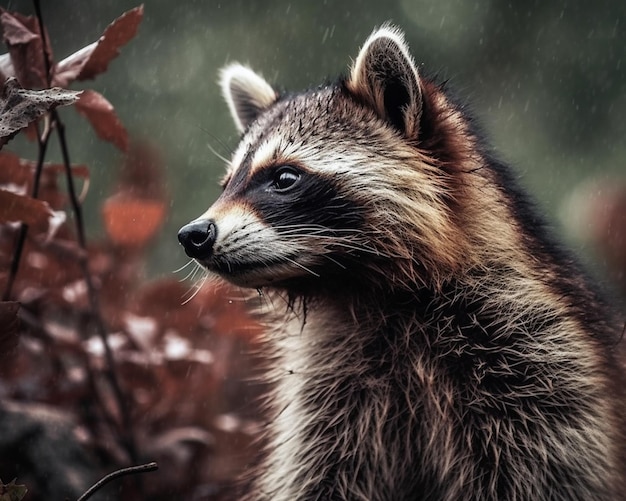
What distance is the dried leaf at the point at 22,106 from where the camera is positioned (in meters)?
2.39

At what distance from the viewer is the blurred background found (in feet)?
37.8

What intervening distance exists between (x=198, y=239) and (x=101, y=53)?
75cm

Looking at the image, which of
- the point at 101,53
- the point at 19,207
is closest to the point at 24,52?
the point at 101,53

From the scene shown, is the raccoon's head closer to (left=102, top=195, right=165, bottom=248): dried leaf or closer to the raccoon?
the raccoon

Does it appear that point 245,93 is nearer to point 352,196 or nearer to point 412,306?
point 352,196

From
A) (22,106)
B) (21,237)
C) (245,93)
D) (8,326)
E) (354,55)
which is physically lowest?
(8,326)

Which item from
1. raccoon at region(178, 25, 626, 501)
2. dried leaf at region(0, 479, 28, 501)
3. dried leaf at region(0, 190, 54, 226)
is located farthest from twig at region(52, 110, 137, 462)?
dried leaf at region(0, 479, 28, 501)

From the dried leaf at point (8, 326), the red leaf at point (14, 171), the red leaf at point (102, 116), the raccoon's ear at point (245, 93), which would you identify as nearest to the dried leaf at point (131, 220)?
the raccoon's ear at point (245, 93)

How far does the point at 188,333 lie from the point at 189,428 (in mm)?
469

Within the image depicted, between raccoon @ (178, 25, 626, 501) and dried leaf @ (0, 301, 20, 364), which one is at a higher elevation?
raccoon @ (178, 25, 626, 501)

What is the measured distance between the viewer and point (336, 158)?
A: 3305 millimetres

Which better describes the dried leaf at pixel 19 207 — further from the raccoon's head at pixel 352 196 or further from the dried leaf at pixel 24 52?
the dried leaf at pixel 24 52

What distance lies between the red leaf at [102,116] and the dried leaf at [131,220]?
99cm

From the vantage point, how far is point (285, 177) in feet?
10.8
